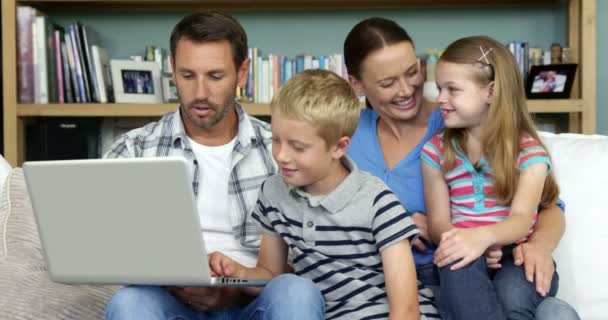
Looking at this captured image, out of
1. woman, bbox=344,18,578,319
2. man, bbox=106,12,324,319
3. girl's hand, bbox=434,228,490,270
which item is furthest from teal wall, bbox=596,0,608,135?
girl's hand, bbox=434,228,490,270

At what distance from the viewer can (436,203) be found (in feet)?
5.30

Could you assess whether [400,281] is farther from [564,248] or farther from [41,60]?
[41,60]

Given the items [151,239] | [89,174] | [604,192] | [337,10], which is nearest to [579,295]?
[604,192]

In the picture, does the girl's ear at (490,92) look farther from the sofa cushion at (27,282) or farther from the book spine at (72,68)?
the book spine at (72,68)

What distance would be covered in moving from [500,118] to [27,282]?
0.95m

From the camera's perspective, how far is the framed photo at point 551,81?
2.89 m

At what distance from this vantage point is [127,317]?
131 cm

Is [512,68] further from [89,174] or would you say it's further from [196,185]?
[89,174]

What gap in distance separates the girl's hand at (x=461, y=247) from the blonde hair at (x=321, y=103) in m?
0.26

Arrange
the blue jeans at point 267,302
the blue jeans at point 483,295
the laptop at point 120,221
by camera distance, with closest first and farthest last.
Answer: the laptop at point 120,221, the blue jeans at point 267,302, the blue jeans at point 483,295

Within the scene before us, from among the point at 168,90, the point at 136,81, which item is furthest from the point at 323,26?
the point at 136,81

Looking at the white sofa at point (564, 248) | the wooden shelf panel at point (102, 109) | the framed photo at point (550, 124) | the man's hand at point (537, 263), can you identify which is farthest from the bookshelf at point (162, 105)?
the man's hand at point (537, 263)

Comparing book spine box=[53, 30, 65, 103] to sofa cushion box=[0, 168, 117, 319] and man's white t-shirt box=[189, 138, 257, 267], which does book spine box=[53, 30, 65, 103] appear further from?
man's white t-shirt box=[189, 138, 257, 267]

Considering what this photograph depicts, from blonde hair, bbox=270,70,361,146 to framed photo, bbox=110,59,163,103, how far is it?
1653 millimetres
